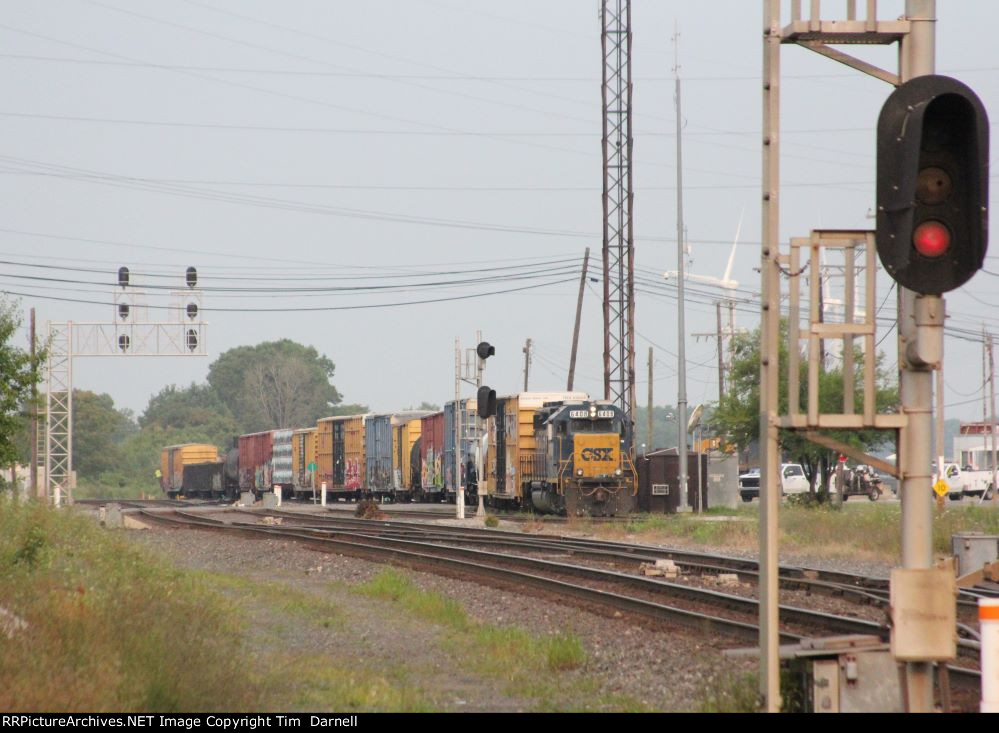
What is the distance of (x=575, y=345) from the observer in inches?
2069

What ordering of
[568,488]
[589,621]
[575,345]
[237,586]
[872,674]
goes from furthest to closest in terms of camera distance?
[575,345] < [568,488] < [237,586] < [589,621] < [872,674]

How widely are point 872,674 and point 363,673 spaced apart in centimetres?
462

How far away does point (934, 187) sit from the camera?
590cm

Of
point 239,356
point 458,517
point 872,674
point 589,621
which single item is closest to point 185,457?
point 458,517

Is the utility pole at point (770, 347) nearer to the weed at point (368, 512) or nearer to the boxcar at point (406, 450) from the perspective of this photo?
the weed at point (368, 512)

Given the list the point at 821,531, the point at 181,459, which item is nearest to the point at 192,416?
the point at 181,459

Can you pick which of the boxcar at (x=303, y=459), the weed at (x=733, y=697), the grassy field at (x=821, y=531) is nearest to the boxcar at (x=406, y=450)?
the boxcar at (x=303, y=459)

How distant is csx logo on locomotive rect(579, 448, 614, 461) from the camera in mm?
33344

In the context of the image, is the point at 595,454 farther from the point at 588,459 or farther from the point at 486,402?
the point at 486,402

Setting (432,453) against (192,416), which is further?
(192,416)

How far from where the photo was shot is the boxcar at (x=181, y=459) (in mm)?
75438

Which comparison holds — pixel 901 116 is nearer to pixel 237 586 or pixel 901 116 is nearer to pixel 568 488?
pixel 237 586

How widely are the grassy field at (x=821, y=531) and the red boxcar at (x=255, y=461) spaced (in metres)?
36.3

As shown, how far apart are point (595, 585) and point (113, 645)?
8816 millimetres
